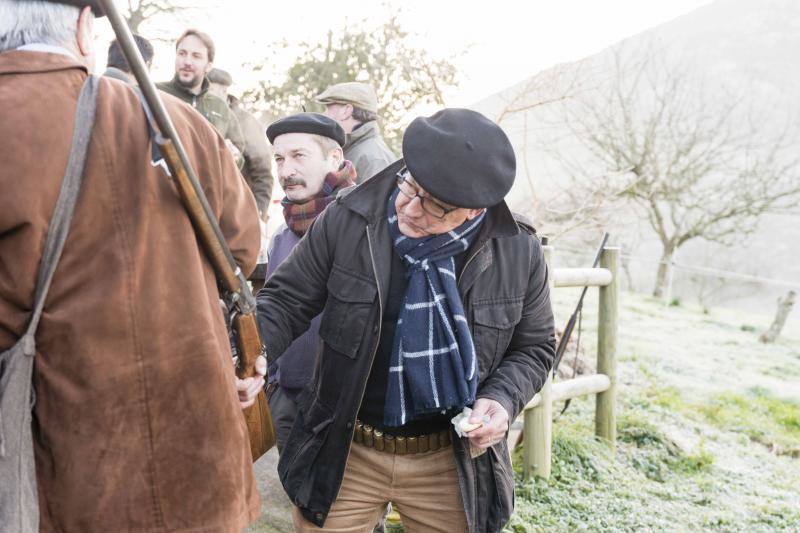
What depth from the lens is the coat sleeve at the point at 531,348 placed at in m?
2.24

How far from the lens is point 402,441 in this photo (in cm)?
223

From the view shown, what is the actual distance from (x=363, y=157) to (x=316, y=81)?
13.6 feet

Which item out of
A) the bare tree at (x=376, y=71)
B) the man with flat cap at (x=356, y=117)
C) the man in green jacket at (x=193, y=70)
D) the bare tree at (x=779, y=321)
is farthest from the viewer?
the bare tree at (x=779, y=321)

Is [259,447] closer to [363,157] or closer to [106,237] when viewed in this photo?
[106,237]

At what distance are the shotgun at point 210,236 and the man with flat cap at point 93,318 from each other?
47 millimetres

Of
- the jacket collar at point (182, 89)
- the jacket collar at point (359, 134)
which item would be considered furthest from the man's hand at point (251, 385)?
the jacket collar at point (182, 89)

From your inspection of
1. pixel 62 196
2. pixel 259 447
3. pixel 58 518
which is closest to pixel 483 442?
pixel 259 447

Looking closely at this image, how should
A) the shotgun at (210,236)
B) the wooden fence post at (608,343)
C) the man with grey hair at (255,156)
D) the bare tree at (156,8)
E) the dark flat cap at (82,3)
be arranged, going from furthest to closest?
the bare tree at (156,8) < the man with grey hair at (255,156) < the wooden fence post at (608,343) < the dark flat cap at (82,3) < the shotgun at (210,236)

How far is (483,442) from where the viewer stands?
6.86 ft

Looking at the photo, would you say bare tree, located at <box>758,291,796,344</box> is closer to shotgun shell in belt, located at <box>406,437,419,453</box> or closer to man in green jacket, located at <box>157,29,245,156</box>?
man in green jacket, located at <box>157,29,245,156</box>

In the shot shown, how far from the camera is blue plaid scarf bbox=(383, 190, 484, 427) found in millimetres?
2088

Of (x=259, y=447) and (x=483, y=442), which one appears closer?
(x=259, y=447)

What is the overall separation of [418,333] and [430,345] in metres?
0.05

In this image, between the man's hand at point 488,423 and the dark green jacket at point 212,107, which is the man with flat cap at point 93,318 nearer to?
the man's hand at point 488,423
